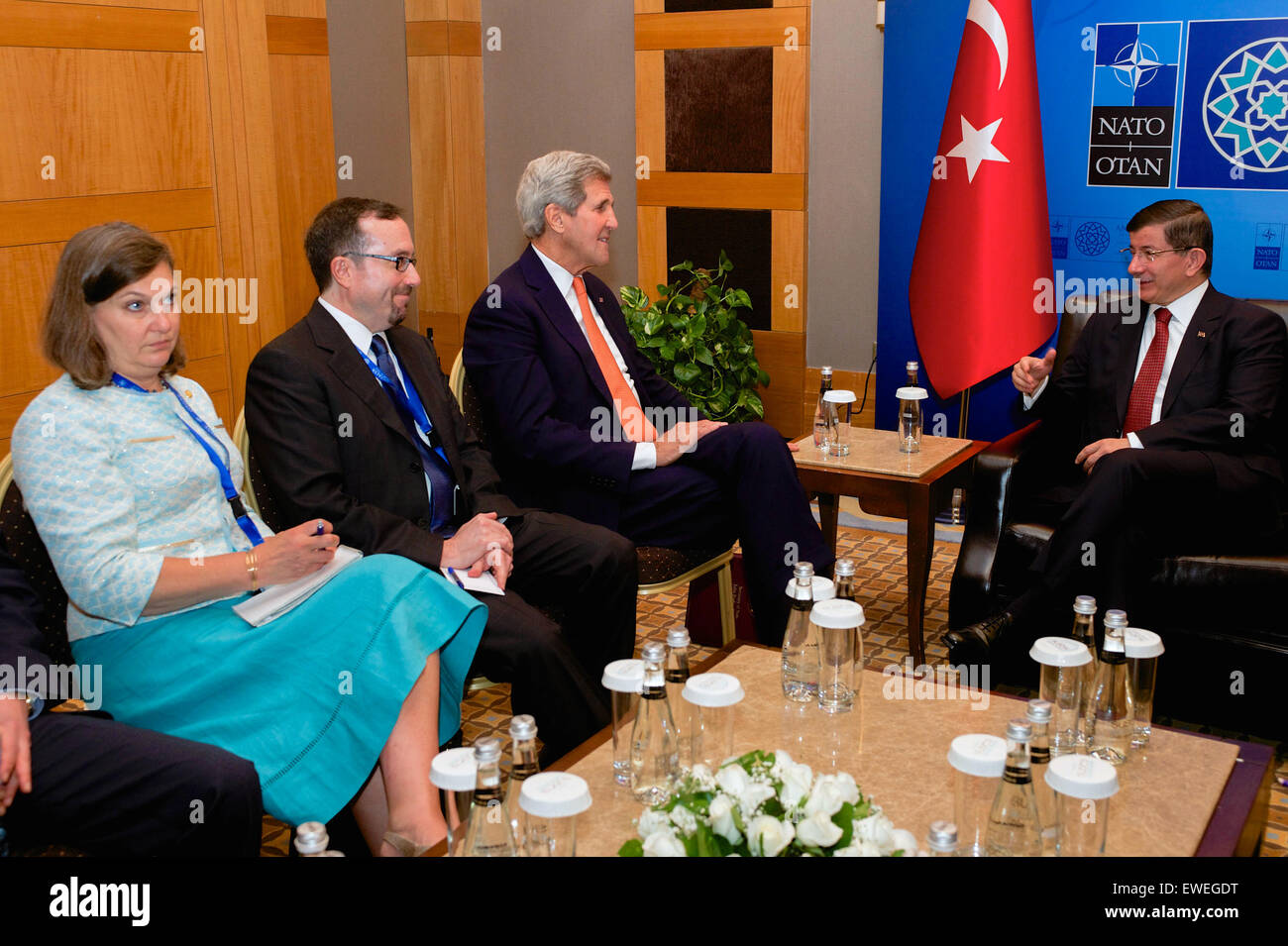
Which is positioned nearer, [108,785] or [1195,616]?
[108,785]

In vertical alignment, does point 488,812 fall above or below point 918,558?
above

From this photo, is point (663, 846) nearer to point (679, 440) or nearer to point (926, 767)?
point (926, 767)

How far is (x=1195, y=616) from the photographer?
3188 millimetres

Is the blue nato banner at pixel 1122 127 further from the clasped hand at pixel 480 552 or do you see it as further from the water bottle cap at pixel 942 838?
the water bottle cap at pixel 942 838

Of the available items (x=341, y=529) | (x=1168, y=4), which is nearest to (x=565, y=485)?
(x=341, y=529)

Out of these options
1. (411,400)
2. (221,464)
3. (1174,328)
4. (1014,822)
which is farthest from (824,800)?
(1174,328)

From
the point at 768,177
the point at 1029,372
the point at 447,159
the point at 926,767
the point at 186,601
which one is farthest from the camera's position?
the point at 447,159

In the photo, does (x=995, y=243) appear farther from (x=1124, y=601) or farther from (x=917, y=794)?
(x=917, y=794)

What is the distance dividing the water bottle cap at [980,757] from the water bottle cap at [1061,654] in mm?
355

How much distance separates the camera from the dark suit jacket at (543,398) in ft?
10.7

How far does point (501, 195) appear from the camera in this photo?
5836mm

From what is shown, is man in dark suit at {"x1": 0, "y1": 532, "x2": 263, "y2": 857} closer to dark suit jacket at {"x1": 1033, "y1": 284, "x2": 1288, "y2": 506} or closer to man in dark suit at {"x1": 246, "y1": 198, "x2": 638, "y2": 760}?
man in dark suit at {"x1": 246, "y1": 198, "x2": 638, "y2": 760}

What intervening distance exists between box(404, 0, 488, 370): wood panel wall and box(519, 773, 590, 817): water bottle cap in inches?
176

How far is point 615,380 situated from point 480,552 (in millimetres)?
1019
